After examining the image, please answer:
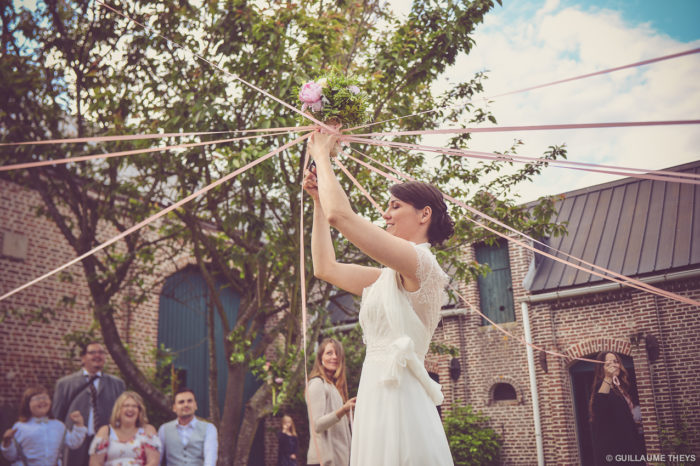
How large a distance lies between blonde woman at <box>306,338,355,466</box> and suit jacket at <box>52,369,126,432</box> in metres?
2.78

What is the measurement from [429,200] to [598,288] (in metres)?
12.1

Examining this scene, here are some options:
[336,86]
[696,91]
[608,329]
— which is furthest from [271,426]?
[336,86]

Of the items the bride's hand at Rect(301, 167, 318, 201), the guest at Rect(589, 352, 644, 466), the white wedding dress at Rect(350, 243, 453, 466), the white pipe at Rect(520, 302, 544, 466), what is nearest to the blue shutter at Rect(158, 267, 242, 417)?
the white pipe at Rect(520, 302, 544, 466)

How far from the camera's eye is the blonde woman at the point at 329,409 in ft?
15.1

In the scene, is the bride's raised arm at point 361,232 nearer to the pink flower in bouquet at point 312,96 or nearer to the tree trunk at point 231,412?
the pink flower in bouquet at point 312,96

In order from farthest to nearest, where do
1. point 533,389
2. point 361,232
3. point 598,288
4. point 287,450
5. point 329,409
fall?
point 533,389, point 598,288, point 287,450, point 329,409, point 361,232

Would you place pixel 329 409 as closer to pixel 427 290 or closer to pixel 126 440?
pixel 126 440

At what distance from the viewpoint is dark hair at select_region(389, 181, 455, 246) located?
2273 mm

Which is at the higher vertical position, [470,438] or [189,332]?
[189,332]

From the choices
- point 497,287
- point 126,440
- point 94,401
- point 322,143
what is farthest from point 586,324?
point 322,143

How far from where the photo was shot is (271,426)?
1525 cm

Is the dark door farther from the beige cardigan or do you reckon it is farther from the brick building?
the beige cardigan

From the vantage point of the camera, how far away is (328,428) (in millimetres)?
4629

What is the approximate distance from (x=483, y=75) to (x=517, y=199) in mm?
1763
